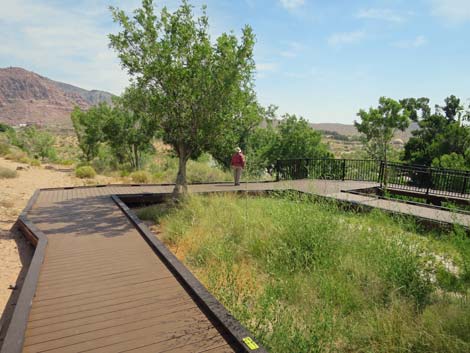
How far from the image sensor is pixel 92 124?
25.8 m

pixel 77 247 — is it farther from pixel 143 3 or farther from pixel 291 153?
pixel 291 153

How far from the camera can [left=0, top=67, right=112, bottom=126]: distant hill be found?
492 ft

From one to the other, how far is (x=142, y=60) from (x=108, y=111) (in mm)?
16156

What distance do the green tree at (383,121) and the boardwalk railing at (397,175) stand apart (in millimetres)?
6990

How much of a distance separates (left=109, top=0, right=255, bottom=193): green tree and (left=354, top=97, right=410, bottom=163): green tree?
1719 cm

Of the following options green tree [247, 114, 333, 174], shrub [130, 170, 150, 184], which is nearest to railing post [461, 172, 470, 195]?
shrub [130, 170, 150, 184]

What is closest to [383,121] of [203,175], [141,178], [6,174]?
[203,175]

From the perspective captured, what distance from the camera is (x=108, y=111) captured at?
81.0 feet

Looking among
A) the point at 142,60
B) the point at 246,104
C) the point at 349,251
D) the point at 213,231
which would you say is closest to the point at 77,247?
the point at 213,231

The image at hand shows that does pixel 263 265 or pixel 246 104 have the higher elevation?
pixel 246 104

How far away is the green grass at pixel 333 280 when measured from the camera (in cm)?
375

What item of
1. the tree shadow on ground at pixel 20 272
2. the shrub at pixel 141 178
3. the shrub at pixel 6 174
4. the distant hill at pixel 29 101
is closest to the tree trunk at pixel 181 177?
the tree shadow on ground at pixel 20 272

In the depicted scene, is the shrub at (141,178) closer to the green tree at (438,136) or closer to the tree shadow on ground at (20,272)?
the tree shadow on ground at (20,272)

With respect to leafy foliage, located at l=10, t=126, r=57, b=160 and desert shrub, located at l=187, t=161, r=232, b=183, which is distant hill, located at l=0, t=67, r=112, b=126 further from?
desert shrub, located at l=187, t=161, r=232, b=183
